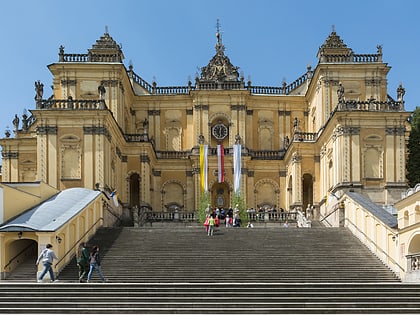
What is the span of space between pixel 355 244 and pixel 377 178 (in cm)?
1267

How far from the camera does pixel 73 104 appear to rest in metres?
43.4

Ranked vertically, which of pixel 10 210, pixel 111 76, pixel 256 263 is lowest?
pixel 256 263

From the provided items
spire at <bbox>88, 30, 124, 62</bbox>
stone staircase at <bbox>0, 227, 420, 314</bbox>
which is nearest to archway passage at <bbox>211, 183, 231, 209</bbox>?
spire at <bbox>88, 30, 124, 62</bbox>

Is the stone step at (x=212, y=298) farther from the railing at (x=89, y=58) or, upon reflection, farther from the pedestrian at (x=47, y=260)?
the railing at (x=89, y=58)

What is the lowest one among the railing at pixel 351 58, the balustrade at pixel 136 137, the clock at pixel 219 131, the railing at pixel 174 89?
the balustrade at pixel 136 137

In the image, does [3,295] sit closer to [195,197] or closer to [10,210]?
[10,210]

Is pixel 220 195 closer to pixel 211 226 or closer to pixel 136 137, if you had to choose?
pixel 136 137

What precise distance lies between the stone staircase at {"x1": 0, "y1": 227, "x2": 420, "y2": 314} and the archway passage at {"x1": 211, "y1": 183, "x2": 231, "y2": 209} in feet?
65.9

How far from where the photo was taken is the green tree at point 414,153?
162 feet

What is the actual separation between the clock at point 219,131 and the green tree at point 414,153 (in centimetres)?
1497

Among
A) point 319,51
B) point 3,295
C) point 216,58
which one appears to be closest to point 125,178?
point 216,58

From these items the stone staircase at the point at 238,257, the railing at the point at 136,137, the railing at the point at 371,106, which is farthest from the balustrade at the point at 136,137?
the stone staircase at the point at 238,257

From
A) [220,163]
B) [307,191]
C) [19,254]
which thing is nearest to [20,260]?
[19,254]

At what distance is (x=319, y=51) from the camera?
5300 cm
